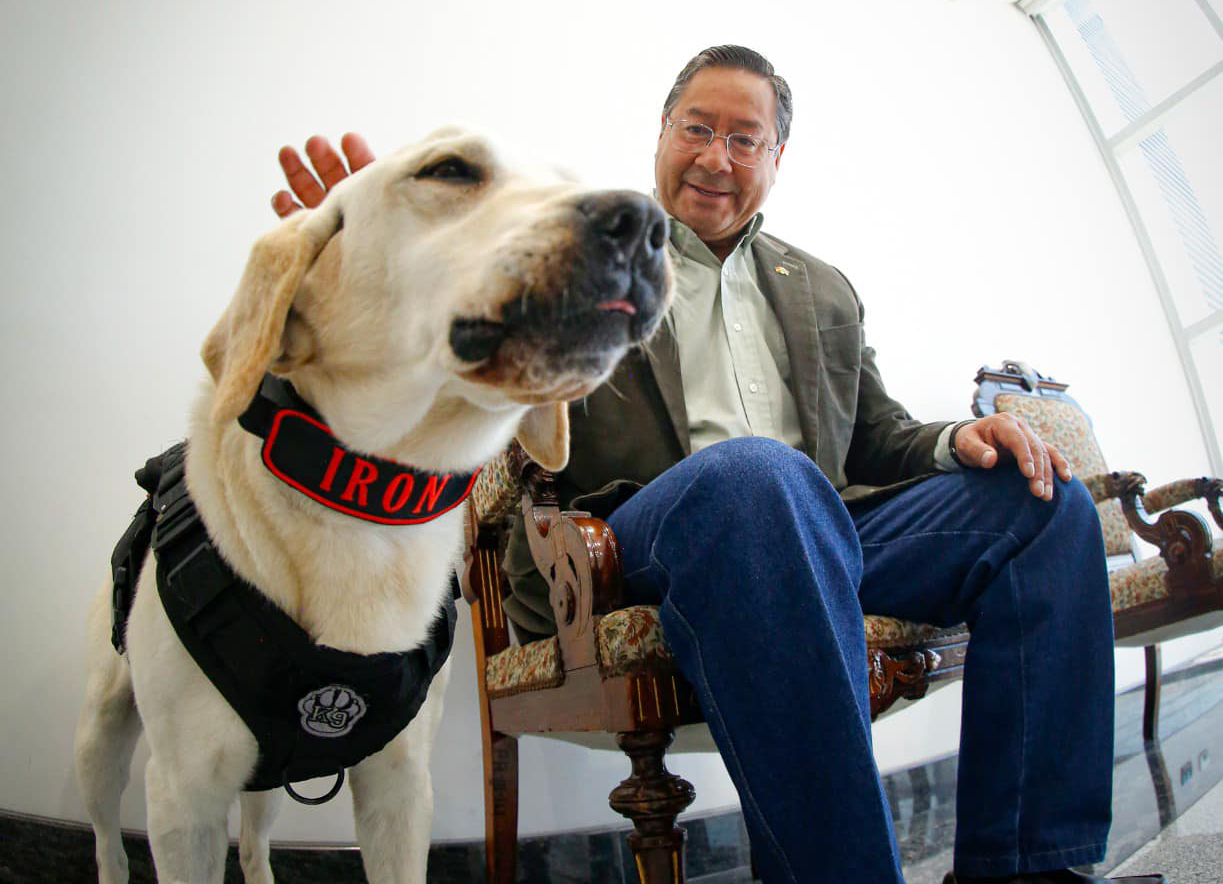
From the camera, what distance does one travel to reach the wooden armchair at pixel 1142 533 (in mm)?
1760

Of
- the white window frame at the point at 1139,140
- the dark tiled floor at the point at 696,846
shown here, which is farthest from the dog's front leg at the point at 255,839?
the white window frame at the point at 1139,140

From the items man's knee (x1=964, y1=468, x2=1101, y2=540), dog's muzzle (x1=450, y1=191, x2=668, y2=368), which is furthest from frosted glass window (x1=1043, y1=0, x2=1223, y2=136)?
dog's muzzle (x1=450, y1=191, x2=668, y2=368)

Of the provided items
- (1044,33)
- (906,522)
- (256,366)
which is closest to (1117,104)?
(1044,33)

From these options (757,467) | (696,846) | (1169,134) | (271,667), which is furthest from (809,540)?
(1169,134)

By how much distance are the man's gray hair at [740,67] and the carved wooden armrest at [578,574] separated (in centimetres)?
97

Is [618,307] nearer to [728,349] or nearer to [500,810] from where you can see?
[728,349]

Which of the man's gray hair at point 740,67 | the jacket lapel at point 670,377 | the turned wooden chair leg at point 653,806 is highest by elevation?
the man's gray hair at point 740,67

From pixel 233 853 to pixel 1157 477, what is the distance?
13.5ft

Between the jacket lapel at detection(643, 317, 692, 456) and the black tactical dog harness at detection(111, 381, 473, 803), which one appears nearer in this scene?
the black tactical dog harness at detection(111, 381, 473, 803)

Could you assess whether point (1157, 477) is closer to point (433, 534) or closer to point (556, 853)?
point (556, 853)

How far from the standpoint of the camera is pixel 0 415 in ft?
5.19

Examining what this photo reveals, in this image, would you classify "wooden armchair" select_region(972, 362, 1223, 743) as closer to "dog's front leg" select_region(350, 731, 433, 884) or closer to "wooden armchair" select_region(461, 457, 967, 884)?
"wooden armchair" select_region(461, 457, 967, 884)

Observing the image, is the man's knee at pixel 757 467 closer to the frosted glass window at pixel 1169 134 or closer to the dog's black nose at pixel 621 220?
the dog's black nose at pixel 621 220

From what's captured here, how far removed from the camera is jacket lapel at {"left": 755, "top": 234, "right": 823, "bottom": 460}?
1304 millimetres
